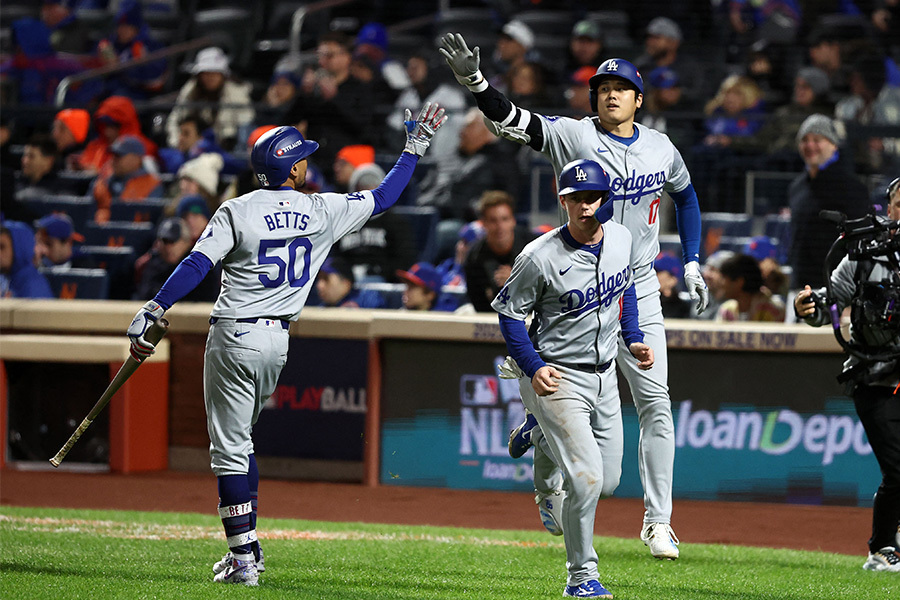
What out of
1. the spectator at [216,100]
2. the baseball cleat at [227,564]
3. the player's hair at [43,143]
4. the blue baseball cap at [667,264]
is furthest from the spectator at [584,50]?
the baseball cleat at [227,564]

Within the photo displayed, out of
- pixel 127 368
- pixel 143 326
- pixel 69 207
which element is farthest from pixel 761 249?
pixel 69 207

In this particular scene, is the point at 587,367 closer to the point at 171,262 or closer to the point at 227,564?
the point at 227,564

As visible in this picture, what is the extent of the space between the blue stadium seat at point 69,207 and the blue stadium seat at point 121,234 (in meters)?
0.28

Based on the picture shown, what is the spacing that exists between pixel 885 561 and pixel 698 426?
282 cm

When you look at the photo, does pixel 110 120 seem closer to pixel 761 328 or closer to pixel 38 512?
pixel 38 512

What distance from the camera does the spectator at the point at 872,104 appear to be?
34.0 ft

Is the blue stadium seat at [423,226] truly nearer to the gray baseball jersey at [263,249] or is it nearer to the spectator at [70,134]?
the spectator at [70,134]

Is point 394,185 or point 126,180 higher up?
point 126,180

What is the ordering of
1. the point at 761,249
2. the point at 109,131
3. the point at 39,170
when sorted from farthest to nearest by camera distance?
the point at 109,131, the point at 39,170, the point at 761,249

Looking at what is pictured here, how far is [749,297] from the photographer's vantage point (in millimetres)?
9727

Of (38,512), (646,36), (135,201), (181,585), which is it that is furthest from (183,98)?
(181,585)

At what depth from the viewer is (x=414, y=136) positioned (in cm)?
623

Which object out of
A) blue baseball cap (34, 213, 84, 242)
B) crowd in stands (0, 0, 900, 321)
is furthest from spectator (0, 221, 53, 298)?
blue baseball cap (34, 213, 84, 242)

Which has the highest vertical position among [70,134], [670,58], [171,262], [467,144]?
[670,58]
